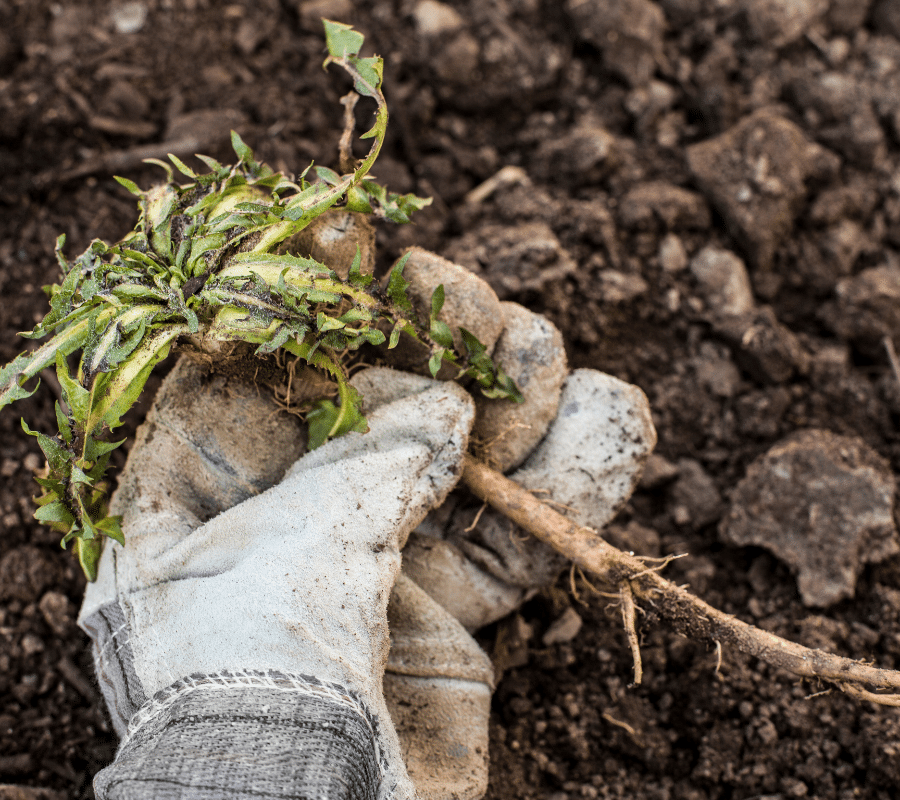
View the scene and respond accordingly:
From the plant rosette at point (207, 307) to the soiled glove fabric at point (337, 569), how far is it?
0.12 metres

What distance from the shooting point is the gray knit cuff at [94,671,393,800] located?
128 cm

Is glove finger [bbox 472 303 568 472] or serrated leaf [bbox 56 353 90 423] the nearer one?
serrated leaf [bbox 56 353 90 423]

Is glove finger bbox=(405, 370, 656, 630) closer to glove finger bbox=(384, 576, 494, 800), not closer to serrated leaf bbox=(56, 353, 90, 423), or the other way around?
glove finger bbox=(384, 576, 494, 800)

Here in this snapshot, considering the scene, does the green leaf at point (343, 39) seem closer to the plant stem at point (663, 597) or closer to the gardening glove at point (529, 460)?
the gardening glove at point (529, 460)

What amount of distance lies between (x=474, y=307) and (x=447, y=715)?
1.07m

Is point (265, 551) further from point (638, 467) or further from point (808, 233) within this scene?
point (808, 233)

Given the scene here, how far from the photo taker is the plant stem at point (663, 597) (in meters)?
1.69

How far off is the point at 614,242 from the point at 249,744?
2032 millimetres

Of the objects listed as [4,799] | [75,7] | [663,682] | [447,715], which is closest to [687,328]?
[663,682]

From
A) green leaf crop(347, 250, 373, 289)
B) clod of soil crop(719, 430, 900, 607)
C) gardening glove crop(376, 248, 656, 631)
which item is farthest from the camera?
clod of soil crop(719, 430, 900, 607)

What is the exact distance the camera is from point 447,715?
5.77 feet

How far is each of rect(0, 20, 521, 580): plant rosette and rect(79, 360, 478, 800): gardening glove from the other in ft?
0.38

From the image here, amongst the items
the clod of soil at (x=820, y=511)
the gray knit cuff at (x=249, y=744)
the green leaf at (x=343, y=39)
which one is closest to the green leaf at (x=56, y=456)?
the gray knit cuff at (x=249, y=744)

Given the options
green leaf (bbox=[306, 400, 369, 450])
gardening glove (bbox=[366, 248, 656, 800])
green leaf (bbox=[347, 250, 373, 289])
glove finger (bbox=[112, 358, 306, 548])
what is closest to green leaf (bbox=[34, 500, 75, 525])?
glove finger (bbox=[112, 358, 306, 548])
